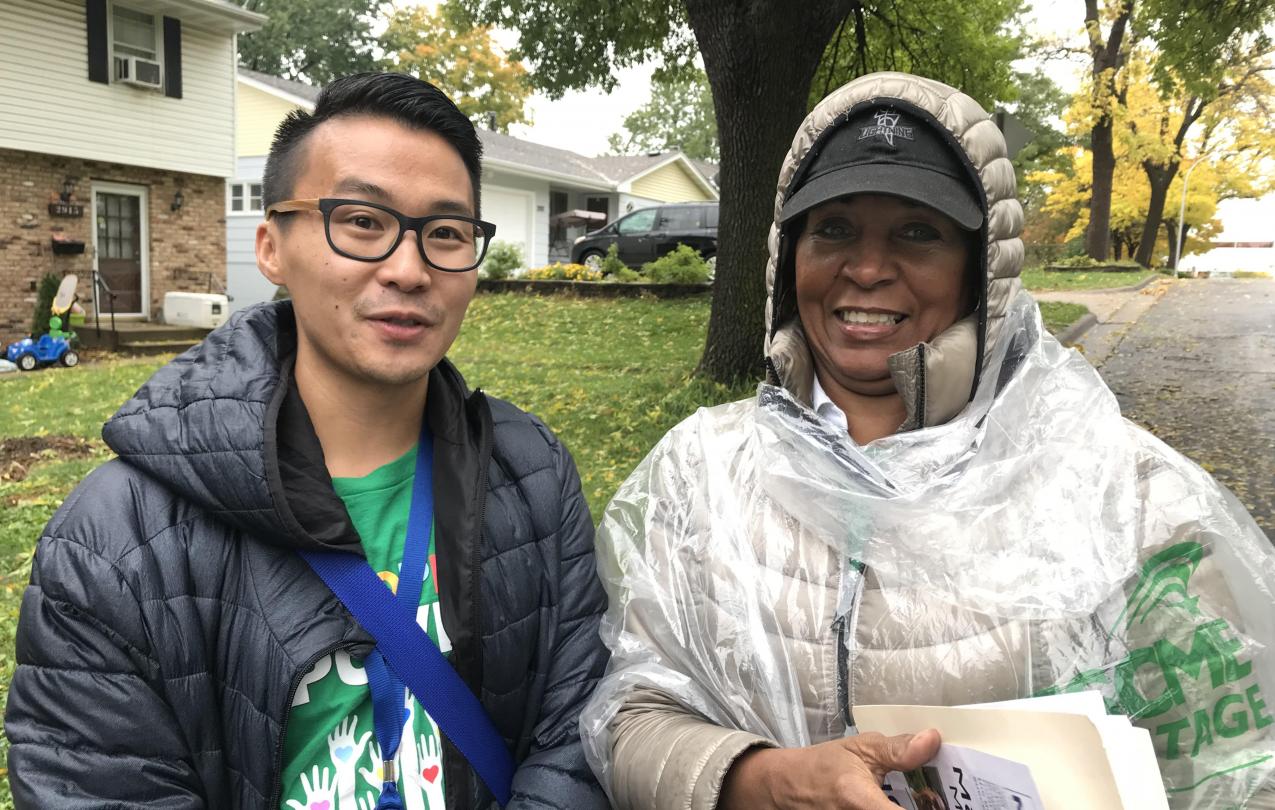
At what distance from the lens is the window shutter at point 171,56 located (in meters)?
15.4

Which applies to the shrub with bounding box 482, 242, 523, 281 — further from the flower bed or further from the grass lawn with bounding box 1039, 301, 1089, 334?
the grass lawn with bounding box 1039, 301, 1089, 334

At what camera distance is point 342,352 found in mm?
1666

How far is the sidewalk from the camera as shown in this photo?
1100cm

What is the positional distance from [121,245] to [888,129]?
16.9m

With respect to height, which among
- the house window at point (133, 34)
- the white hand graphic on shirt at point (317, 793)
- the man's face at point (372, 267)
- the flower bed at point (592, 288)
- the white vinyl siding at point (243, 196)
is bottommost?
the white hand graphic on shirt at point (317, 793)

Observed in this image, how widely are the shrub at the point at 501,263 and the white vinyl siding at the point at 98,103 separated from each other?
5.06 metres

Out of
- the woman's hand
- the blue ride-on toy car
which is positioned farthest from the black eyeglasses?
the blue ride-on toy car

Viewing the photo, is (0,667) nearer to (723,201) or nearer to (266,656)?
(266,656)

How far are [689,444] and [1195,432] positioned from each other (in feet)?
21.8

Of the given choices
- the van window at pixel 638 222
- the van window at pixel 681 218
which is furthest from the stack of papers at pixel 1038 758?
the van window at pixel 638 222

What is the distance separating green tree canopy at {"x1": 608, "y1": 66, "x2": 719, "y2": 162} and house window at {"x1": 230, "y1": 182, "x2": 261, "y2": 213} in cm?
3960

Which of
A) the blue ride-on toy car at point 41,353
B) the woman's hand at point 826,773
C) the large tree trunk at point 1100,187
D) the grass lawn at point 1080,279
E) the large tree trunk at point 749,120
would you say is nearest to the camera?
the woman's hand at point 826,773

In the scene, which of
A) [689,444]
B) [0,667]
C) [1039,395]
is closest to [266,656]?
[689,444]

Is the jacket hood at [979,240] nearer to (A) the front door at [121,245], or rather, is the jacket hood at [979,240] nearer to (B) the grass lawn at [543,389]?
(B) the grass lawn at [543,389]
